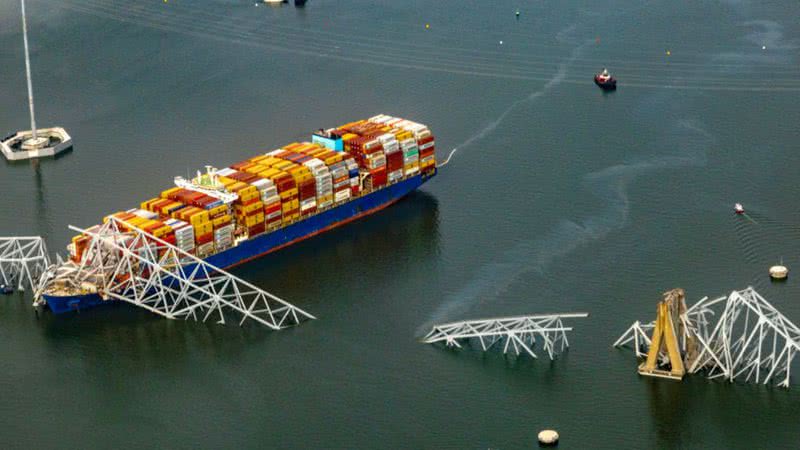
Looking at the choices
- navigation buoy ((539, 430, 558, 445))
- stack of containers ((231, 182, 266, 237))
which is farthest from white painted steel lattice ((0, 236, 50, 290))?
navigation buoy ((539, 430, 558, 445))

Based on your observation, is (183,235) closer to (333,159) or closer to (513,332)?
(333,159)

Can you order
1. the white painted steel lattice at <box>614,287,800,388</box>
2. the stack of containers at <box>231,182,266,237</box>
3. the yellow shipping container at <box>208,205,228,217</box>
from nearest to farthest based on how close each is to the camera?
1. the white painted steel lattice at <box>614,287,800,388</box>
2. the yellow shipping container at <box>208,205,228,217</box>
3. the stack of containers at <box>231,182,266,237</box>

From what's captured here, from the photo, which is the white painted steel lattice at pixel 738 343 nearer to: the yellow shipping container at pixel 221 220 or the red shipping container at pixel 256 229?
the red shipping container at pixel 256 229

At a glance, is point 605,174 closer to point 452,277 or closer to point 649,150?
point 649,150

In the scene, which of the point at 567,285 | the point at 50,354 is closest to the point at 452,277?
the point at 567,285

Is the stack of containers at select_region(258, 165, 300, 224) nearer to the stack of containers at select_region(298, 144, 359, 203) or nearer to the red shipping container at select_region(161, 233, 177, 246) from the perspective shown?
the stack of containers at select_region(298, 144, 359, 203)

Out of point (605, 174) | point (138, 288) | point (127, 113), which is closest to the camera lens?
point (138, 288)
